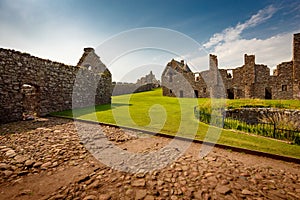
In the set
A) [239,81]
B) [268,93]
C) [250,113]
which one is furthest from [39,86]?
[268,93]

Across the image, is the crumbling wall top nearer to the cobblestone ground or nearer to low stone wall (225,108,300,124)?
low stone wall (225,108,300,124)

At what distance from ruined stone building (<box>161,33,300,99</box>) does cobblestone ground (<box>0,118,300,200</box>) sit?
27.0 meters

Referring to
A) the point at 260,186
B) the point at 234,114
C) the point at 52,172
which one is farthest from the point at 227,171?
the point at 234,114

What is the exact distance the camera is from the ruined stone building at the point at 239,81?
25.0m

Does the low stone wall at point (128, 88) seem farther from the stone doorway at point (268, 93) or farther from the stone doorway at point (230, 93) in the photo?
the stone doorway at point (268, 93)

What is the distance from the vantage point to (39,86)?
1228 centimetres

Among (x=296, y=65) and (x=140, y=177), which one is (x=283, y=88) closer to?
(x=296, y=65)

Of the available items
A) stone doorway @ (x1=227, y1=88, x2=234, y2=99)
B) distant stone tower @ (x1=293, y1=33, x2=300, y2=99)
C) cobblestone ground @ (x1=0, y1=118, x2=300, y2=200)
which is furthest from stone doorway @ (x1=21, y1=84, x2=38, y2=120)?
→ distant stone tower @ (x1=293, y1=33, x2=300, y2=99)

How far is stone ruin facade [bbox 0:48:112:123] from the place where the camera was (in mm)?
10260

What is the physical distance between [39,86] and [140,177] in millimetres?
11933

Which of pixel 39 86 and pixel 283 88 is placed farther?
pixel 283 88

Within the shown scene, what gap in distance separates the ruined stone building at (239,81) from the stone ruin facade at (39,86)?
19963 mm

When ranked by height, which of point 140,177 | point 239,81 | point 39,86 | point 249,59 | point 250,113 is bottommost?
point 140,177

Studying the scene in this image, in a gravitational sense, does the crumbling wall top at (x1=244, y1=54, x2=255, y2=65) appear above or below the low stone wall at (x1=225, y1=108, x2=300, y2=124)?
above
